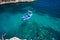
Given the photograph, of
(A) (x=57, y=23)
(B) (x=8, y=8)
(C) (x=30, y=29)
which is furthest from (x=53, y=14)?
(B) (x=8, y=8)

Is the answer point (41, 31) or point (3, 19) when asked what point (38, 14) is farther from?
point (3, 19)

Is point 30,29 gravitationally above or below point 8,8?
below

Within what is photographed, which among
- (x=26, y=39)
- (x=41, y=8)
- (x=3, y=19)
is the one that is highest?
(x=41, y=8)

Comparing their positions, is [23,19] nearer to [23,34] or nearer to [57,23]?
[23,34]

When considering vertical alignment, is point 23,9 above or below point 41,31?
above

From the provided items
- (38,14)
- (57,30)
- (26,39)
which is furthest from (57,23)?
(26,39)
